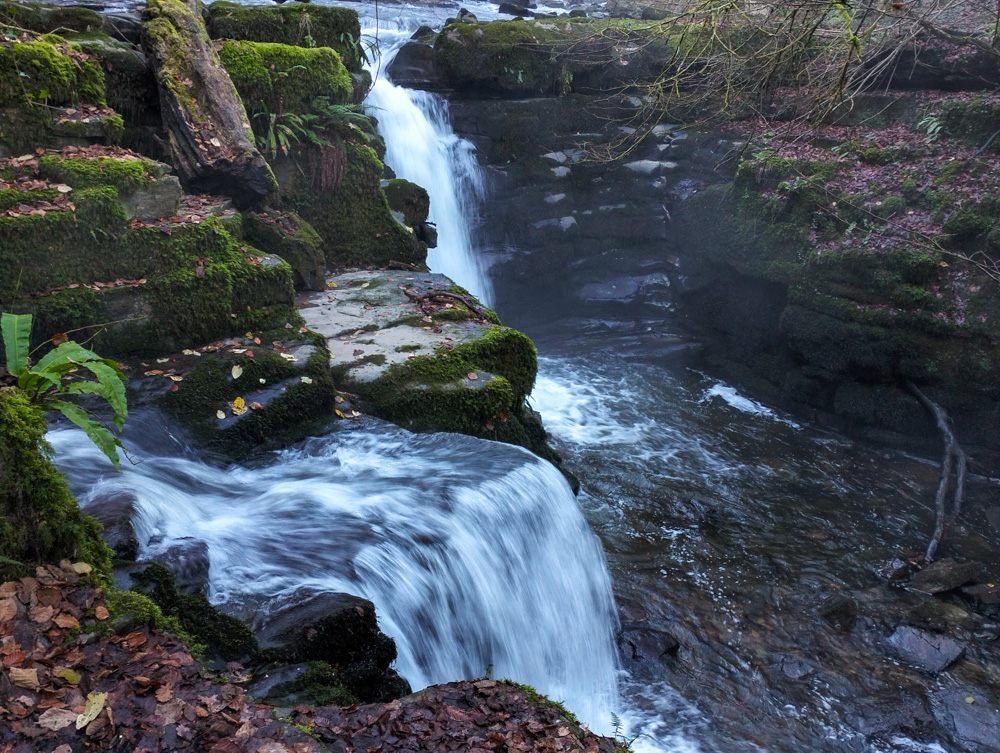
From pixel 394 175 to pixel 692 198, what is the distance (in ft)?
18.8

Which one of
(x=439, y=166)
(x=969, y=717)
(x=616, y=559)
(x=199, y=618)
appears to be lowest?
(x=969, y=717)

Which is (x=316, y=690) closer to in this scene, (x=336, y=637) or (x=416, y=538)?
(x=336, y=637)

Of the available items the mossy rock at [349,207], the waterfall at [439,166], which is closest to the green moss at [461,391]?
the mossy rock at [349,207]

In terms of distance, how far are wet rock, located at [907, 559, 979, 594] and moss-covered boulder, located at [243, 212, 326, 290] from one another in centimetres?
727

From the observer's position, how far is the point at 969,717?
215 inches

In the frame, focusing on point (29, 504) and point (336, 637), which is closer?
point (29, 504)

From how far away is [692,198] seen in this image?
12.9 meters

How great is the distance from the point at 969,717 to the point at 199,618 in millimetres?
5930

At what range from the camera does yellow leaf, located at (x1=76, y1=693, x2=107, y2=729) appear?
2361 millimetres

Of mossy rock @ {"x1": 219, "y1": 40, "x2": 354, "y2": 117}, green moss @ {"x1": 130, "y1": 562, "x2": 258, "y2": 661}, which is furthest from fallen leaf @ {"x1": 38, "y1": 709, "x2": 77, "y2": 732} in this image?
mossy rock @ {"x1": 219, "y1": 40, "x2": 354, "y2": 117}

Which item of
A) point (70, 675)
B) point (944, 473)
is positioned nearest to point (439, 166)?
point (944, 473)

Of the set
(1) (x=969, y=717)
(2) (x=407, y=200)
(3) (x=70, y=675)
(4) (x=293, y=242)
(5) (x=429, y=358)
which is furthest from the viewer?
(2) (x=407, y=200)

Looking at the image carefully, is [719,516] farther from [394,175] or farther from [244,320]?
[394,175]

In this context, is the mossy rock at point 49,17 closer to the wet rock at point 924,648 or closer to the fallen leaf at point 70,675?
the fallen leaf at point 70,675
